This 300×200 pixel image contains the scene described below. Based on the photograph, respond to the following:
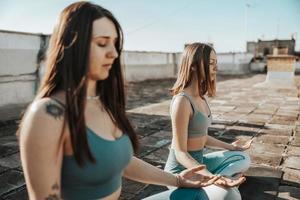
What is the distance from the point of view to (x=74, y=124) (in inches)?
51.3

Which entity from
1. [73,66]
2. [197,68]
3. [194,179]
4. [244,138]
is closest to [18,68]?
[244,138]

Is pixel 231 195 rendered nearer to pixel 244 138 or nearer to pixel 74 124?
pixel 74 124

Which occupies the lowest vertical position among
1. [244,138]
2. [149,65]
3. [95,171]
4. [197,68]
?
[244,138]

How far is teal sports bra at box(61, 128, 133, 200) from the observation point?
53.0 inches

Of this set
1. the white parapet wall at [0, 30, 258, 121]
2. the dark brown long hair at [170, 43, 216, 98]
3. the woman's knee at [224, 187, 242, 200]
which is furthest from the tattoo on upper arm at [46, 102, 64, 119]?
the white parapet wall at [0, 30, 258, 121]

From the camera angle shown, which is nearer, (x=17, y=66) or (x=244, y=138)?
(x=244, y=138)

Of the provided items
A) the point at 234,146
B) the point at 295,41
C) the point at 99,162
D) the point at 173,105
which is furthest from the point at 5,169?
the point at 295,41

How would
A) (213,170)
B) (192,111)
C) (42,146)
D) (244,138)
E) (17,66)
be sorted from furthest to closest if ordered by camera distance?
(17,66)
(244,138)
(213,170)
(192,111)
(42,146)

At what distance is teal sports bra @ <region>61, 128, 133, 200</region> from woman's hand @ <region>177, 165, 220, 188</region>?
2.03 ft

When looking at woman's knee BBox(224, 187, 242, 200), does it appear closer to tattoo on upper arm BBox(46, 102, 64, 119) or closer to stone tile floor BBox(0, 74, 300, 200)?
stone tile floor BBox(0, 74, 300, 200)

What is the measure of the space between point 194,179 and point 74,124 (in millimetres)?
1026

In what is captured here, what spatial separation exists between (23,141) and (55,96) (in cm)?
22

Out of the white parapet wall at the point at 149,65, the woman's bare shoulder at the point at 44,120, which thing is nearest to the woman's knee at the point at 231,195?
the woman's bare shoulder at the point at 44,120

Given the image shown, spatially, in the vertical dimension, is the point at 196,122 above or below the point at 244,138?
above
